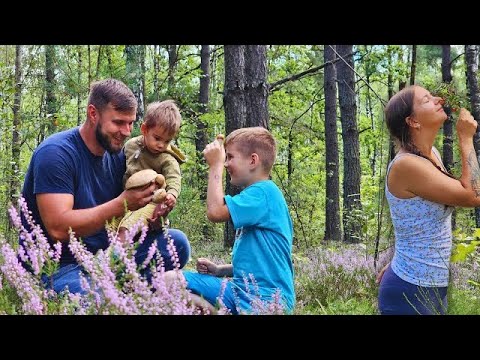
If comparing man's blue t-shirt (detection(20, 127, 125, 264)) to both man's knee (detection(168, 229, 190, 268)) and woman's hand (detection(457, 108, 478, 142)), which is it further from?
woman's hand (detection(457, 108, 478, 142))

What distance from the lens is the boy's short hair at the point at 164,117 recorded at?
3951 mm

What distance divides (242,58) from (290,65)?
977 cm

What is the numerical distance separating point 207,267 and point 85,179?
0.93 m

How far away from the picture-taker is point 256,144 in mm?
3213

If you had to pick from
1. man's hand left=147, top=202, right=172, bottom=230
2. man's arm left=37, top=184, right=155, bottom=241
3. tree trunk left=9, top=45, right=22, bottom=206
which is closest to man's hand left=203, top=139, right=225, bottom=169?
man's arm left=37, top=184, right=155, bottom=241

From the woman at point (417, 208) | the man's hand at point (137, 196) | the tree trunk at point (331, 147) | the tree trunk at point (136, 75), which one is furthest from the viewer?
the tree trunk at point (331, 147)

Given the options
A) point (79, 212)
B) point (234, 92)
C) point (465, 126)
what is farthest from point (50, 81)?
point (465, 126)

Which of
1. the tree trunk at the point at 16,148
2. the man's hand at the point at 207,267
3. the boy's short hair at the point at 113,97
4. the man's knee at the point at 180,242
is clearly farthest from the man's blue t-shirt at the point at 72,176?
the tree trunk at the point at 16,148

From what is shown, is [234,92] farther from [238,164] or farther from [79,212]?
[79,212]

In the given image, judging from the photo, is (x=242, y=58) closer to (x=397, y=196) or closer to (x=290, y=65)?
(x=397, y=196)

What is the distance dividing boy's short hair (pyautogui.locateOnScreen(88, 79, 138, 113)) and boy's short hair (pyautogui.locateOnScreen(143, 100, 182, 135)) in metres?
0.42

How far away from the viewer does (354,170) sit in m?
12.3

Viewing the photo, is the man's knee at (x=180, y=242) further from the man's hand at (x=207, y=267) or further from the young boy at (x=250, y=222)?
the young boy at (x=250, y=222)
